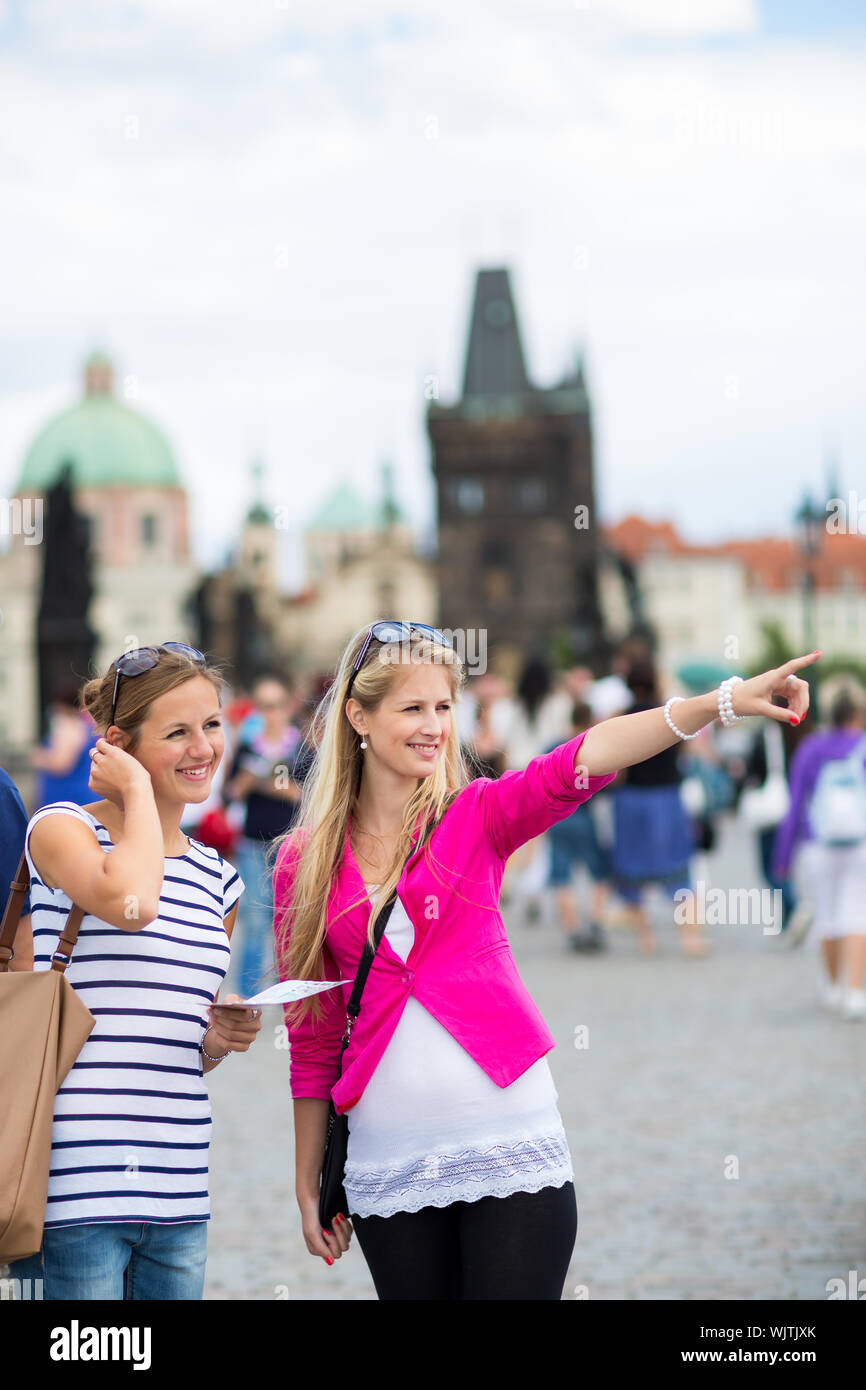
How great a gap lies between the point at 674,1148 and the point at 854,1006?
3.03m

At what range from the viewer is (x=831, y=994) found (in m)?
9.55

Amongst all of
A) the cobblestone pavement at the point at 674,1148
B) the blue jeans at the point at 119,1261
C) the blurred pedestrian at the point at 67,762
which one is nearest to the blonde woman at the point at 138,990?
the blue jeans at the point at 119,1261

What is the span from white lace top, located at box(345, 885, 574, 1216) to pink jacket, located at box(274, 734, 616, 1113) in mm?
25

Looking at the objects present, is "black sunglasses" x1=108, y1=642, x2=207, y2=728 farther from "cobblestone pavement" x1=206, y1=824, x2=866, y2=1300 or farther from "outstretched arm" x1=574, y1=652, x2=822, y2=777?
"cobblestone pavement" x1=206, y1=824, x2=866, y2=1300

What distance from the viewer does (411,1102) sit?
8.78ft

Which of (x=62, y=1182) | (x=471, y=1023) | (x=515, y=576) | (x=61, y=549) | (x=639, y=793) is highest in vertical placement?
(x=515, y=576)

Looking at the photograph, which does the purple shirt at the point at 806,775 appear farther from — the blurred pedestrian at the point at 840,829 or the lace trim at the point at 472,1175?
the lace trim at the point at 472,1175

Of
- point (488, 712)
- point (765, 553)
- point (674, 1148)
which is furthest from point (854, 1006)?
point (765, 553)

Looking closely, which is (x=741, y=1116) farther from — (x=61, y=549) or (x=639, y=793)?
(x=61, y=549)

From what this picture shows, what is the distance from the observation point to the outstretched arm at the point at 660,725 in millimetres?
2600

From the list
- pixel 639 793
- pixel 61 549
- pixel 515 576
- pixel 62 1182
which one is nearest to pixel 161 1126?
pixel 62 1182

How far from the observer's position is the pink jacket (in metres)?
2.66
